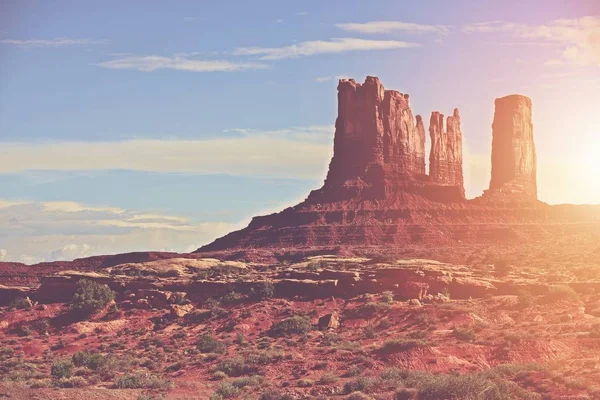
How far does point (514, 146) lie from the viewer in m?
123

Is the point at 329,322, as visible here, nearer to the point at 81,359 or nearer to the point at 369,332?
the point at 369,332

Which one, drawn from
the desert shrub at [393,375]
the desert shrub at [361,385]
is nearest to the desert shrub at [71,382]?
the desert shrub at [361,385]

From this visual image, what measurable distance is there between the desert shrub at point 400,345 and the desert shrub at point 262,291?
64.7 feet

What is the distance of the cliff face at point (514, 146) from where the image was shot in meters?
122

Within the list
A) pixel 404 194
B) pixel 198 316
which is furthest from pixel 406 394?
pixel 404 194

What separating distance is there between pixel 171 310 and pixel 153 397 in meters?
A: 26.8

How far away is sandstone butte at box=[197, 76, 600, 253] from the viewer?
328 feet

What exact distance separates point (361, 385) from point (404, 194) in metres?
74.5

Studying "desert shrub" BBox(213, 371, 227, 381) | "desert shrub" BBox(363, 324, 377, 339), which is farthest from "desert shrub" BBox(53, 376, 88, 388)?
"desert shrub" BBox(363, 324, 377, 339)

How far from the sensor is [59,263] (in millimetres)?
92062

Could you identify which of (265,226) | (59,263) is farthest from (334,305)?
(265,226)

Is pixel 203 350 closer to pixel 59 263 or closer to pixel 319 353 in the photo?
pixel 319 353

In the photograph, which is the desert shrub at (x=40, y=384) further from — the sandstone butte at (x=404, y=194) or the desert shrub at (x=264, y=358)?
the sandstone butte at (x=404, y=194)

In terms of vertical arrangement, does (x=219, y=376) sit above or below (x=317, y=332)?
below
